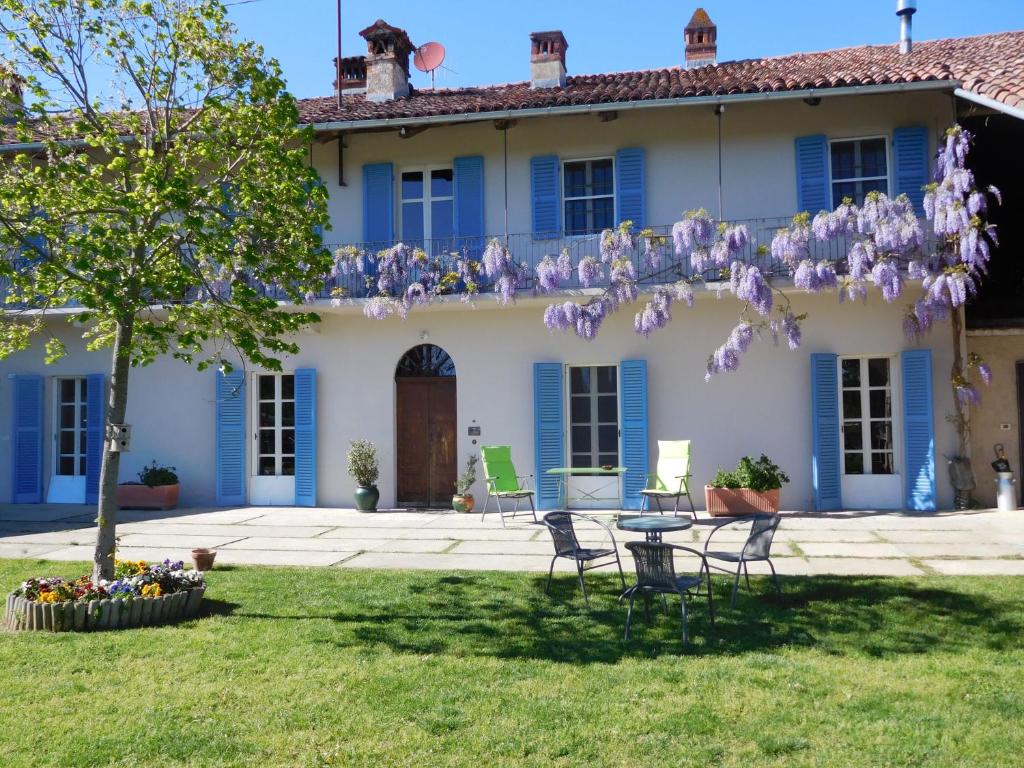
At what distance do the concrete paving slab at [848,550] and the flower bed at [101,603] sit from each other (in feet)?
15.8

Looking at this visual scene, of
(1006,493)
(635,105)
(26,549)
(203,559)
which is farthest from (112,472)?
(1006,493)

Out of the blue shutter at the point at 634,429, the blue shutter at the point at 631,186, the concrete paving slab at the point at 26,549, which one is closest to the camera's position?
the concrete paving slab at the point at 26,549

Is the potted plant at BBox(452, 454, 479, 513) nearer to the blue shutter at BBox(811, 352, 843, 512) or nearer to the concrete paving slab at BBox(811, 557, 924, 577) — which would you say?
the blue shutter at BBox(811, 352, 843, 512)

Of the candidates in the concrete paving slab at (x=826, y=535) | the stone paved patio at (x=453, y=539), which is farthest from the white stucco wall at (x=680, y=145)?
the concrete paving slab at (x=826, y=535)

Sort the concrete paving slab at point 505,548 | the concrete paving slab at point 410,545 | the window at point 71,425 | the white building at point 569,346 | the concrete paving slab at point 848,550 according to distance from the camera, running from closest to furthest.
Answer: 1. the concrete paving slab at point 848,550
2. the concrete paving slab at point 505,548
3. the concrete paving slab at point 410,545
4. the white building at point 569,346
5. the window at point 71,425

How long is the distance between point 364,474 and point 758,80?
6661 mm

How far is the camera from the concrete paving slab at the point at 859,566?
6.09 metres

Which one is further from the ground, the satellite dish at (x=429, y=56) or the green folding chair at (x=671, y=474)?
the satellite dish at (x=429, y=56)

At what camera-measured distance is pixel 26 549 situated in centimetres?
764

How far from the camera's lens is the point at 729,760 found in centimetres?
302

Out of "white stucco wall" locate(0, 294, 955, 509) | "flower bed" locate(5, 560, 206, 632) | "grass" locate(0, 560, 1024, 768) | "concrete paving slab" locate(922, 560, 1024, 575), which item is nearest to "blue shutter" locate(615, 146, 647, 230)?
"white stucco wall" locate(0, 294, 955, 509)

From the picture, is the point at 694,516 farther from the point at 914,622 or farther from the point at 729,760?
the point at 729,760

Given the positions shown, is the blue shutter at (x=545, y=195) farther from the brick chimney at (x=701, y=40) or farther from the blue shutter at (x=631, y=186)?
the brick chimney at (x=701, y=40)

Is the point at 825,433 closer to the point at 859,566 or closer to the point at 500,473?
the point at 859,566
